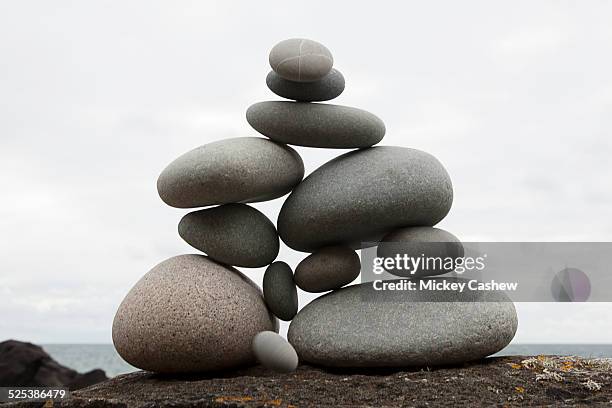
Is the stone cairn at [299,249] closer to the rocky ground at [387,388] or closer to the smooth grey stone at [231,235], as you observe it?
the smooth grey stone at [231,235]

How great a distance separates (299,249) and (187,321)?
1804mm

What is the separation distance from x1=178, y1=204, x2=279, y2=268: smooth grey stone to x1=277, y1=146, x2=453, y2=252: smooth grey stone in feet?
1.31

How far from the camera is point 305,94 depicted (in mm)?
8031

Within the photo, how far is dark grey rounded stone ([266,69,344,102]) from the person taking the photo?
26.3 feet

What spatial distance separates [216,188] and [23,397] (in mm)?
2991

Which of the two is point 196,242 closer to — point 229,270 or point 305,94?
point 229,270

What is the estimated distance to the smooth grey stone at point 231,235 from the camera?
7652mm

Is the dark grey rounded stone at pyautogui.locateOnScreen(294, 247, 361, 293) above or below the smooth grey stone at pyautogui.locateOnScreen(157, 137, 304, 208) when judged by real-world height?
below

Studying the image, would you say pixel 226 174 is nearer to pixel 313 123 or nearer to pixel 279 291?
pixel 313 123

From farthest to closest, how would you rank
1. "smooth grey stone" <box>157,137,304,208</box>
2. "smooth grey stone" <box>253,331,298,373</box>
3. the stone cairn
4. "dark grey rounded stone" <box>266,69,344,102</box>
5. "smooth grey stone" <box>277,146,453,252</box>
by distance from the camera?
"dark grey rounded stone" <box>266,69,344,102</box> → "smooth grey stone" <box>277,146,453,252</box> → "smooth grey stone" <box>157,137,304,208</box> → the stone cairn → "smooth grey stone" <box>253,331,298,373</box>

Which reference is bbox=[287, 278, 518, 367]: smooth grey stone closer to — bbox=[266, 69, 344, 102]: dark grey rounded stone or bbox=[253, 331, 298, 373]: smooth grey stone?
bbox=[253, 331, 298, 373]: smooth grey stone

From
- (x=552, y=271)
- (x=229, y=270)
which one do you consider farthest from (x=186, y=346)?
(x=552, y=271)

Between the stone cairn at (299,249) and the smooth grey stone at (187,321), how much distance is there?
0.05ft

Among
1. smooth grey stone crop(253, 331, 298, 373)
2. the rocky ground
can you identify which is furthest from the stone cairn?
the rocky ground
